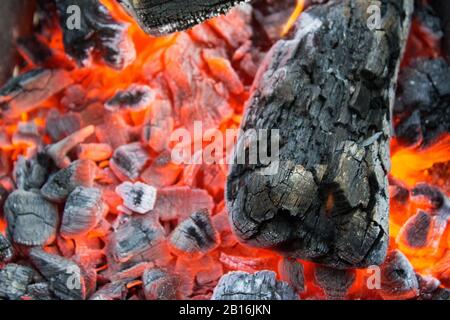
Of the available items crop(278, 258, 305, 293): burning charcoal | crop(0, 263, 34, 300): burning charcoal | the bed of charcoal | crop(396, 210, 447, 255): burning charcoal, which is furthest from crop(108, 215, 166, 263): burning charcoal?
crop(396, 210, 447, 255): burning charcoal

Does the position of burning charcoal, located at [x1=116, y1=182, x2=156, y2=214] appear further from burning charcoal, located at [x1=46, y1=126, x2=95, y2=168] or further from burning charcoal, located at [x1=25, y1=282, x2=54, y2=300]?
burning charcoal, located at [x1=25, y1=282, x2=54, y2=300]

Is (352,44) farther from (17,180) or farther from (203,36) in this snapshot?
(17,180)

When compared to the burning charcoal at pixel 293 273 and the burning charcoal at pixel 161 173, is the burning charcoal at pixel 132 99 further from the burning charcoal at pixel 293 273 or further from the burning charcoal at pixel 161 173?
the burning charcoal at pixel 293 273

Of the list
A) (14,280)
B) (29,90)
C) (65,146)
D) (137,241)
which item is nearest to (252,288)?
(137,241)

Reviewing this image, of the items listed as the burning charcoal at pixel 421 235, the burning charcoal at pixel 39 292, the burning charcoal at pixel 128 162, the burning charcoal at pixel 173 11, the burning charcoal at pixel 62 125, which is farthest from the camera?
the burning charcoal at pixel 62 125

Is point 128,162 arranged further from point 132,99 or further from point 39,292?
point 39,292

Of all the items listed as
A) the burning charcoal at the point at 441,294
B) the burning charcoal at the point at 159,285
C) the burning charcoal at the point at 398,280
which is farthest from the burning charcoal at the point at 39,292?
the burning charcoal at the point at 441,294
